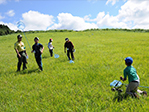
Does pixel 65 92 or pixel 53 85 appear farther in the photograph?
pixel 53 85

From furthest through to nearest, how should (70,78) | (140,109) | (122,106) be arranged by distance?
(70,78)
(122,106)
(140,109)

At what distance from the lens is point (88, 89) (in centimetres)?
412

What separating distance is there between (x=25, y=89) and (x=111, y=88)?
3967 millimetres

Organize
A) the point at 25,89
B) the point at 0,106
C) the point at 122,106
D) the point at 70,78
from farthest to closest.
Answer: the point at 70,78, the point at 25,89, the point at 0,106, the point at 122,106

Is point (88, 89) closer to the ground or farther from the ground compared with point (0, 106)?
farther from the ground

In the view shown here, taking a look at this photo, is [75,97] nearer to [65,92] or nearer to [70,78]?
[65,92]

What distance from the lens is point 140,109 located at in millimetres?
2900

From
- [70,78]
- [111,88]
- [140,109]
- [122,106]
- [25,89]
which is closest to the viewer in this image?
[140,109]

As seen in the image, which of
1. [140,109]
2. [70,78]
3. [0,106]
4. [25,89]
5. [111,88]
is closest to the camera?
[140,109]

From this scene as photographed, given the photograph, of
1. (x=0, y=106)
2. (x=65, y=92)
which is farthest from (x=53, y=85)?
(x=0, y=106)

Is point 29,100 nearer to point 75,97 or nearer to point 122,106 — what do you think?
point 75,97

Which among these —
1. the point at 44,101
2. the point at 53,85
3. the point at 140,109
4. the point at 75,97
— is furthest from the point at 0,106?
the point at 140,109

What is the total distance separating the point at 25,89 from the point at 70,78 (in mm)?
2261

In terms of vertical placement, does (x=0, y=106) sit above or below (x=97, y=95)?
below
